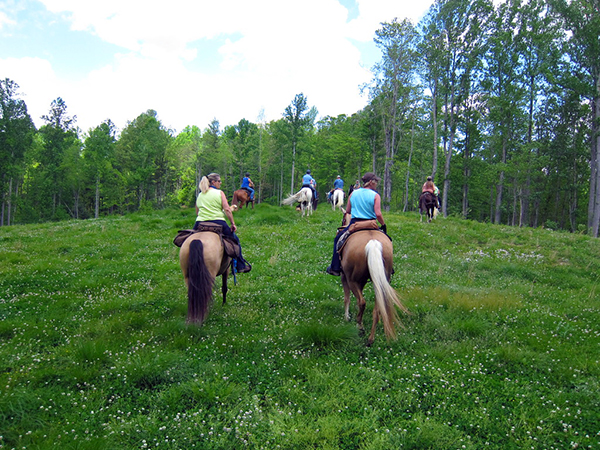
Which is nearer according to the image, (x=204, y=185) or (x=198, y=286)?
(x=198, y=286)

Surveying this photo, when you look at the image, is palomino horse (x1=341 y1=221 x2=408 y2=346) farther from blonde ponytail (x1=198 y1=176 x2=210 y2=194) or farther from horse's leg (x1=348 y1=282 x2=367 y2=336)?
blonde ponytail (x1=198 y1=176 x2=210 y2=194)

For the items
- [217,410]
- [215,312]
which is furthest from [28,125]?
[217,410]

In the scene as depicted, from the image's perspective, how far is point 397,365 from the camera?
17.9 feet

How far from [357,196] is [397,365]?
336 cm

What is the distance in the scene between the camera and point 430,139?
43375 mm

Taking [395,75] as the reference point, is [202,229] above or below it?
below

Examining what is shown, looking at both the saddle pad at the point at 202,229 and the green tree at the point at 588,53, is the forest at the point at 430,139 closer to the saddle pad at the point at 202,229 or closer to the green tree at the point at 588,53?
the green tree at the point at 588,53

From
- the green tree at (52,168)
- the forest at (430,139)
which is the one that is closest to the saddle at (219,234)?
the forest at (430,139)

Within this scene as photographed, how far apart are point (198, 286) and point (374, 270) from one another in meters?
3.24

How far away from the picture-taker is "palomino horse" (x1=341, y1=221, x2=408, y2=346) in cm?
579

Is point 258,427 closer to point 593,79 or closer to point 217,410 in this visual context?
point 217,410

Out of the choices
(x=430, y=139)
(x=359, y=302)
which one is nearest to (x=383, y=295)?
(x=359, y=302)

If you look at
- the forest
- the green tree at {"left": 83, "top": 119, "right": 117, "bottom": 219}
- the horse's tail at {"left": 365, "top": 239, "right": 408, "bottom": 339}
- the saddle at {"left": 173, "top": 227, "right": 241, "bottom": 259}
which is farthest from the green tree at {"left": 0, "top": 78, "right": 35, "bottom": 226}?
the horse's tail at {"left": 365, "top": 239, "right": 408, "bottom": 339}

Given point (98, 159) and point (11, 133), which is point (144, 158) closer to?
point (98, 159)
